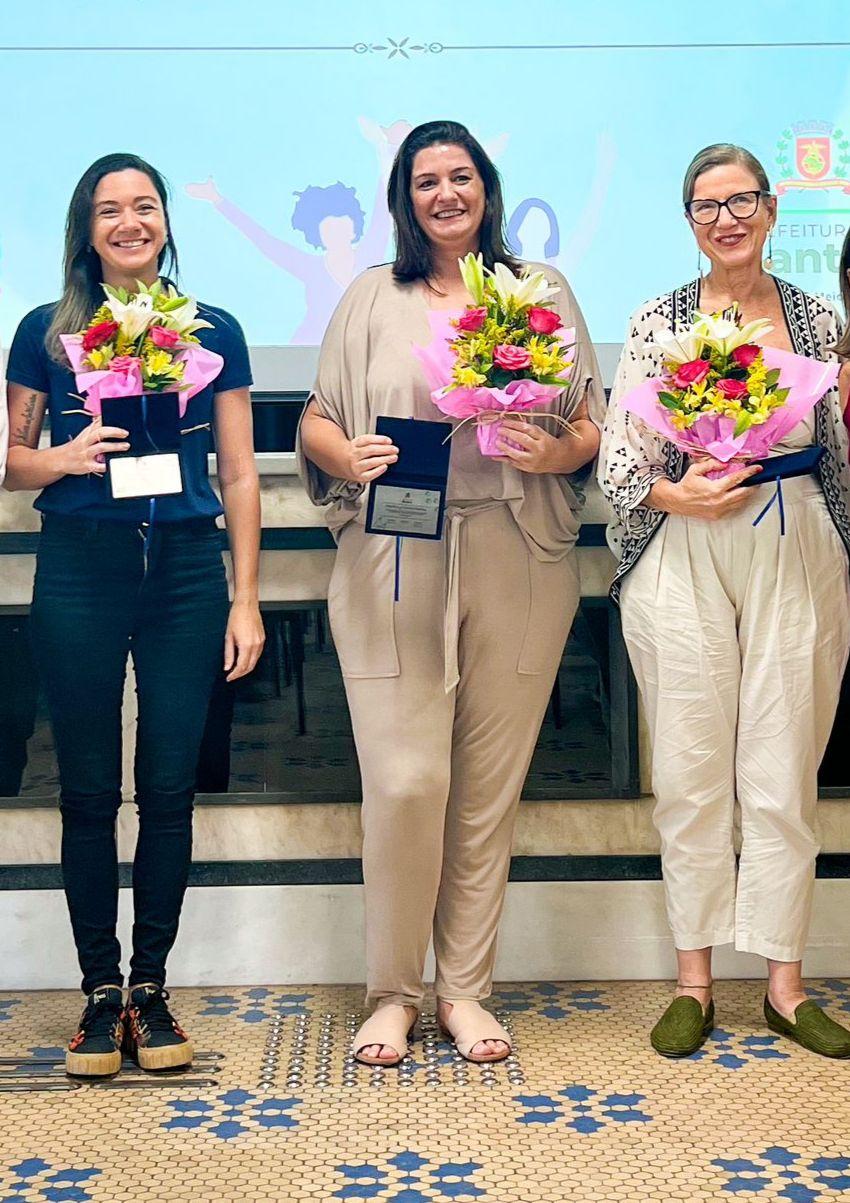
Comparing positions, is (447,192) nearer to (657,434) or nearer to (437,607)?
(657,434)

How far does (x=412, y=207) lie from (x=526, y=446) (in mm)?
536

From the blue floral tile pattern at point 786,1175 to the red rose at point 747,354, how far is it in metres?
1.35

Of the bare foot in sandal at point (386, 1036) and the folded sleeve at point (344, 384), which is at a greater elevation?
the folded sleeve at point (344, 384)

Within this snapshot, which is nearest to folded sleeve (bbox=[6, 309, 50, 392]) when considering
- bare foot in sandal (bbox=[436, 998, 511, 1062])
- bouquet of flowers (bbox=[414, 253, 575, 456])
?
bouquet of flowers (bbox=[414, 253, 575, 456])

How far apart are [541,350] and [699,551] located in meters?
0.52

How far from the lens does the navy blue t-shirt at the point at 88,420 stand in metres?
2.78

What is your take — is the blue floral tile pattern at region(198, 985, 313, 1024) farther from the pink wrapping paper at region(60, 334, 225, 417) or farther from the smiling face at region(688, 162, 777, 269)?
the smiling face at region(688, 162, 777, 269)

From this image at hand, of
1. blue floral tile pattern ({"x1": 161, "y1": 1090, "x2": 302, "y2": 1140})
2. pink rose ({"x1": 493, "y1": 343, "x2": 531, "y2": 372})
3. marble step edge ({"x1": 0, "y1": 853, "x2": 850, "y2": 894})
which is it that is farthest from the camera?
marble step edge ({"x1": 0, "y1": 853, "x2": 850, "y2": 894})

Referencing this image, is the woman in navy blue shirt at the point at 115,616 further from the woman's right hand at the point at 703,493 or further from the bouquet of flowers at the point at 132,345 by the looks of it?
the woman's right hand at the point at 703,493

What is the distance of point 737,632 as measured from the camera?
2.92m

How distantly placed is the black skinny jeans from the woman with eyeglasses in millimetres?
857

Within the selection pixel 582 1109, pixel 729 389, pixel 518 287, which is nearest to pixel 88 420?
pixel 518 287

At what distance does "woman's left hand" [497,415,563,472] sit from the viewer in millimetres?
2758

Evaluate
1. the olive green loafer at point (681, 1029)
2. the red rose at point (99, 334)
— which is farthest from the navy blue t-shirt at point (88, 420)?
the olive green loafer at point (681, 1029)
